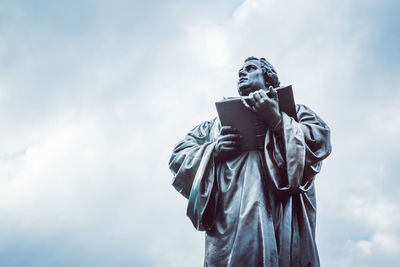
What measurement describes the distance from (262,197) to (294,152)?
0.61 metres

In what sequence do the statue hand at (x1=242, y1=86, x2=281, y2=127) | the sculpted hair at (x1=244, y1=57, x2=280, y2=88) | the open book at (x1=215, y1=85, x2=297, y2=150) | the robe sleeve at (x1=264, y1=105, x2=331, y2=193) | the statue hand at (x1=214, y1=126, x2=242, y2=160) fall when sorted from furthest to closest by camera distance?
the sculpted hair at (x1=244, y1=57, x2=280, y2=88)
the statue hand at (x1=214, y1=126, x2=242, y2=160)
the open book at (x1=215, y1=85, x2=297, y2=150)
the statue hand at (x1=242, y1=86, x2=281, y2=127)
the robe sleeve at (x1=264, y1=105, x2=331, y2=193)

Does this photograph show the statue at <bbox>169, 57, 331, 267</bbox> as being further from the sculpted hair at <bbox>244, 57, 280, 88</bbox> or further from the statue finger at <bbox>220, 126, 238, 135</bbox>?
the sculpted hair at <bbox>244, 57, 280, 88</bbox>

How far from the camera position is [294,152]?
17.2 feet

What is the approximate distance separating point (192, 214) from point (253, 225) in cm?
78

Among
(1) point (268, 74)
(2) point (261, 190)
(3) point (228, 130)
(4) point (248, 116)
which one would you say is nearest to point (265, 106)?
(4) point (248, 116)

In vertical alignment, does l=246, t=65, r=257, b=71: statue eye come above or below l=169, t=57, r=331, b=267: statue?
above

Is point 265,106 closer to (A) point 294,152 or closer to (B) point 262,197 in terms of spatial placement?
(A) point 294,152

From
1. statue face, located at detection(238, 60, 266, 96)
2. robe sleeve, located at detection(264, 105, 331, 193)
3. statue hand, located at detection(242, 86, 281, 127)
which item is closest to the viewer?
robe sleeve, located at detection(264, 105, 331, 193)

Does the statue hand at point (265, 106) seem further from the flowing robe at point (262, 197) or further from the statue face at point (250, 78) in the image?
the statue face at point (250, 78)

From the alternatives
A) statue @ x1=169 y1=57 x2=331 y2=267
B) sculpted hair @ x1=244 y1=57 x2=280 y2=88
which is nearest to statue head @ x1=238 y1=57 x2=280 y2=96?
sculpted hair @ x1=244 y1=57 x2=280 y2=88

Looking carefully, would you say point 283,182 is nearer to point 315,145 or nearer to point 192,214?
point 315,145

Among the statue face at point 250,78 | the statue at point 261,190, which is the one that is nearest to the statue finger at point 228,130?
the statue at point 261,190

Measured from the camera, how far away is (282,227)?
17.2 ft

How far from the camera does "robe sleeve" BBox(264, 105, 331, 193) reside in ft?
17.1
